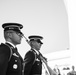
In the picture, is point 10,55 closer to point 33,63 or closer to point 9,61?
point 9,61

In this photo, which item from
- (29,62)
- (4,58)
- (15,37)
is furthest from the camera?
(29,62)

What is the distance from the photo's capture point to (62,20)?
10.9 metres

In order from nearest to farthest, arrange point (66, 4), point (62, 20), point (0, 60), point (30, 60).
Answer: point (0, 60) → point (30, 60) → point (66, 4) → point (62, 20)

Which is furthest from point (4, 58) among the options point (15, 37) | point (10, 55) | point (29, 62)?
point (29, 62)

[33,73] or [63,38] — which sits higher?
[63,38]

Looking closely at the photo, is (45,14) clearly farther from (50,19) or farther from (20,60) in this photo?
(20,60)

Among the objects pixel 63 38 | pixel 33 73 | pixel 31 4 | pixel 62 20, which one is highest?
pixel 31 4

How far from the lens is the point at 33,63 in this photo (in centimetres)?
362

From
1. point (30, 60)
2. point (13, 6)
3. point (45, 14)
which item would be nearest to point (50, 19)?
point (45, 14)

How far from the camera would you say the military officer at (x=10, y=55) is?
245cm

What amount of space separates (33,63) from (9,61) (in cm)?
108

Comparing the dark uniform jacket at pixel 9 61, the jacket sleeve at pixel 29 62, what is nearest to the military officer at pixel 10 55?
the dark uniform jacket at pixel 9 61

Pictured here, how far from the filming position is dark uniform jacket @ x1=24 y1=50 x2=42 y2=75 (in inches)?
139

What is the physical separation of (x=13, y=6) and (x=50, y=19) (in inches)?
76.4
